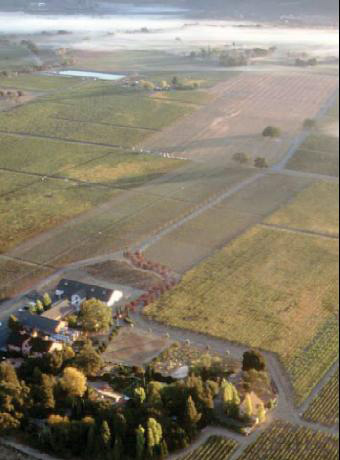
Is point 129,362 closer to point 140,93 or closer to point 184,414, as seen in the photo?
point 184,414

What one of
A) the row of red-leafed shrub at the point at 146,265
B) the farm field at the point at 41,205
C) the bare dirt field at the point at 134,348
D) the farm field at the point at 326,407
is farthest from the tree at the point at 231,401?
the farm field at the point at 41,205

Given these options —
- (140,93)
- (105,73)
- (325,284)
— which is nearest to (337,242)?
(325,284)

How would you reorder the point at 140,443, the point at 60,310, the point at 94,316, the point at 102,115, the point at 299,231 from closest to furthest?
the point at 140,443 → the point at 94,316 → the point at 60,310 → the point at 299,231 → the point at 102,115

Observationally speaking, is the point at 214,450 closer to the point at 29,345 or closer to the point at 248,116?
the point at 29,345

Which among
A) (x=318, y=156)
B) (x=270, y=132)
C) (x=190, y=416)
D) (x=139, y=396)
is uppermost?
(x=270, y=132)

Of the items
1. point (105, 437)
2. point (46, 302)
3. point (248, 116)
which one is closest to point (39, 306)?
point (46, 302)

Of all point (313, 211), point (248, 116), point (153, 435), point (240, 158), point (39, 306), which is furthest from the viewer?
point (248, 116)

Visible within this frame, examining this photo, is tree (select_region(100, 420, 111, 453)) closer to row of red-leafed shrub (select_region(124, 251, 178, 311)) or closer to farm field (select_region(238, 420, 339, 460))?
farm field (select_region(238, 420, 339, 460))

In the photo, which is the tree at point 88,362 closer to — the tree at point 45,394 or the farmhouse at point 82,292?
the tree at point 45,394

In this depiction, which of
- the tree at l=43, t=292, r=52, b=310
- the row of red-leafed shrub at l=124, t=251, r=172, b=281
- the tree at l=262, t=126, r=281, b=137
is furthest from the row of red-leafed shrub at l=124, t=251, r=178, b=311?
the tree at l=262, t=126, r=281, b=137
